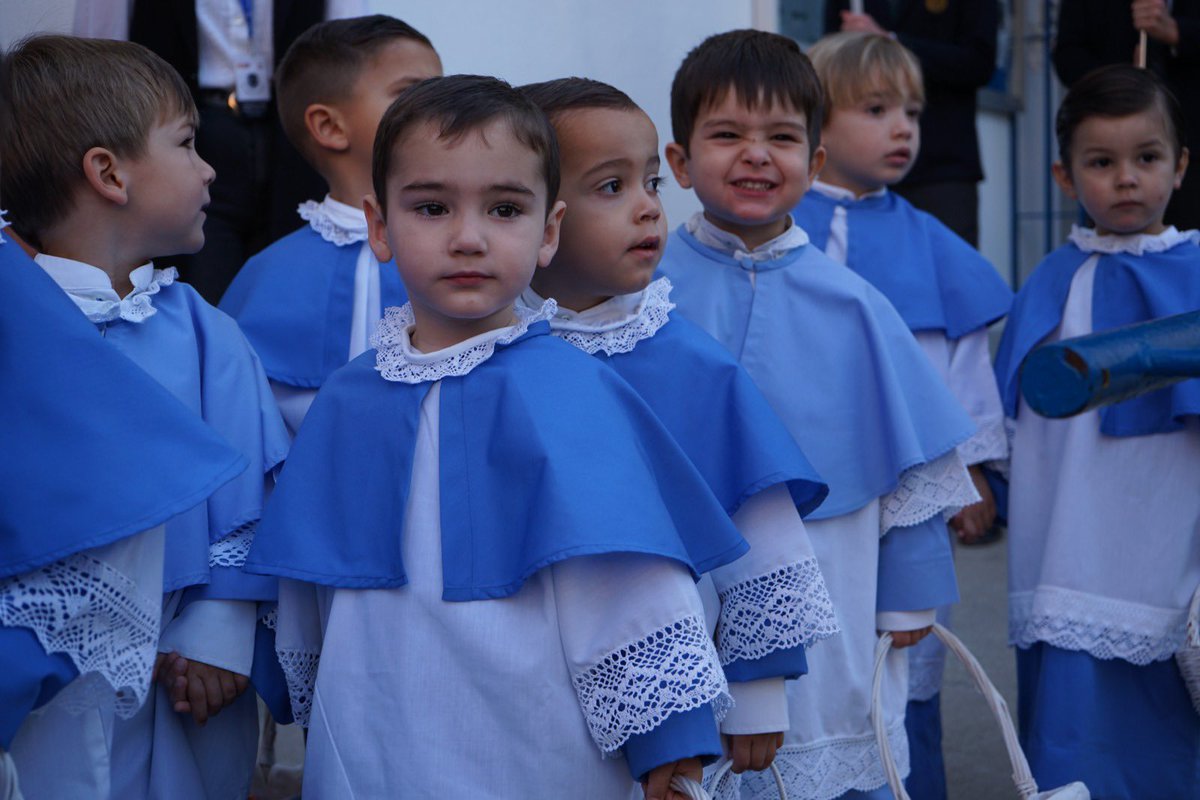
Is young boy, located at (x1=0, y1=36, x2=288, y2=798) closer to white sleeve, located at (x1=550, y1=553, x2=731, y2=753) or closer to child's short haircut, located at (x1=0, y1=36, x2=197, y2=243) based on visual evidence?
child's short haircut, located at (x1=0, y1=36, x2=197, y2=243)

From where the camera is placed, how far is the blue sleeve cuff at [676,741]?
198 centimetres

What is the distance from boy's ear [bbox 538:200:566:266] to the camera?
2.21 metres

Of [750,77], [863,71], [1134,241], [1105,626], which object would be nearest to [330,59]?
[750,77]

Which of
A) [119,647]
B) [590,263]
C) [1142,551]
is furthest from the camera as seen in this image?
[1142,551]

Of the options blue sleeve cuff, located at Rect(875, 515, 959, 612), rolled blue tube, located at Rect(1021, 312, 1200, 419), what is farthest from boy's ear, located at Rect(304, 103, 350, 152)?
rolled blue tube, located at Rect(1021, 312, 1200, 419)

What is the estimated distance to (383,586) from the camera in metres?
2.04

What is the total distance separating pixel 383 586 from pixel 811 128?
1406 mm

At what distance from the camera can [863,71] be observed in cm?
379

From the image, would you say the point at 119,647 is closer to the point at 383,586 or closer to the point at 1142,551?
the point at 383,586

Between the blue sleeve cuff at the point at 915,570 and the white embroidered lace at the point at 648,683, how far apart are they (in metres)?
0.90

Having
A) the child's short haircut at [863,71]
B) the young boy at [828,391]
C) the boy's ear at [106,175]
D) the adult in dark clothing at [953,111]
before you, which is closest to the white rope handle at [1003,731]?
the young boy at [828,391]

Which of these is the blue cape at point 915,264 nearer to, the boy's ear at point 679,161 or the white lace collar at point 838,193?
the white lace collar at point 838,193

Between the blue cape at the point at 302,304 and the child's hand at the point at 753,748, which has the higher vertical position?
the blue cape at the point at 302,304

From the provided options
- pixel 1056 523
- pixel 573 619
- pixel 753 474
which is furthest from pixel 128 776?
pixel 1056 523
